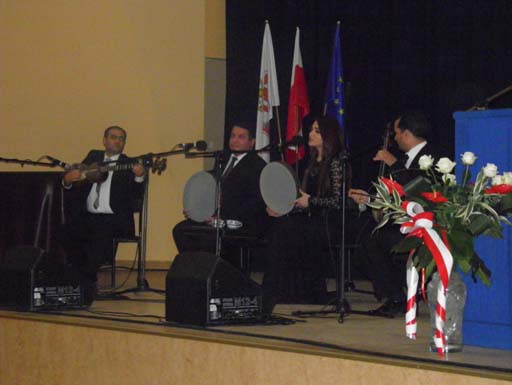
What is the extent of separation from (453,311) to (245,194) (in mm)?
2646

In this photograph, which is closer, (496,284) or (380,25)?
→ (496,284)

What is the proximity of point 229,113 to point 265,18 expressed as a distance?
0.82 metres

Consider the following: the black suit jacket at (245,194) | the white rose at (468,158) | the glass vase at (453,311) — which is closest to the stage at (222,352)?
the glass vase at (453,311)

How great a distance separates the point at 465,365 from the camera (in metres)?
2.80

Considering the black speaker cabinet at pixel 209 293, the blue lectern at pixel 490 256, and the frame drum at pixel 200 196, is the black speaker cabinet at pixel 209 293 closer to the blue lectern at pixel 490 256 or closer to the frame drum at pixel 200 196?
the blue lectern at pixel 490 256

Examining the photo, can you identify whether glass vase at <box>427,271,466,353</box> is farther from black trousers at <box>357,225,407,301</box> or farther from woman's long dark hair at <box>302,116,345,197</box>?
woman's long dark hair at <box>302,116,345,197</box>

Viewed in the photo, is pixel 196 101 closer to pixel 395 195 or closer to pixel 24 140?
pixel 24 140

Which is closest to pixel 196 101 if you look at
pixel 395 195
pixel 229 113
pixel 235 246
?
pixel 229 113

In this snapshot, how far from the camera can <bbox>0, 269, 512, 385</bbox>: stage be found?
9.72 feet

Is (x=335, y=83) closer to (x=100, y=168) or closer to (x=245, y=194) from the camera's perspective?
(x=245, y=194)

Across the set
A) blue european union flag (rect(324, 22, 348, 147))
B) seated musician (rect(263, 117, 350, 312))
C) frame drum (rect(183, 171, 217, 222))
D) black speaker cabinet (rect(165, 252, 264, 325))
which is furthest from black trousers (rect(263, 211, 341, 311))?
blue european union flag (rect(324, 22, 348, 147))

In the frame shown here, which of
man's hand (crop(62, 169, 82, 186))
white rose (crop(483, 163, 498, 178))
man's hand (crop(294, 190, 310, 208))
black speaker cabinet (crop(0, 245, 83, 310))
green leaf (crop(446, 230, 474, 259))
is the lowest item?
black speaker cabinet (crop(0, 245, 83, 310))

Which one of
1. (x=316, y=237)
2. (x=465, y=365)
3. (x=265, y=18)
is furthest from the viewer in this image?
(x=265, y=18)

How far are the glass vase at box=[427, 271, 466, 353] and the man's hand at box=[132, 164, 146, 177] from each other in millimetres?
2570
